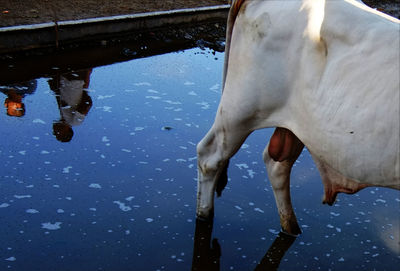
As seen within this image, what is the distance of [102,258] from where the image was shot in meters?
3.89

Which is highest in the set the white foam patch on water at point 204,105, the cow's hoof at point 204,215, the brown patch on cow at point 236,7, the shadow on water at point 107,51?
the shadow on water at point 107,51

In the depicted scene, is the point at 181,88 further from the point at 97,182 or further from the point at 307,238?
the point at 307,238

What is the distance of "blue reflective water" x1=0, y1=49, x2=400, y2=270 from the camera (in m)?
4.02

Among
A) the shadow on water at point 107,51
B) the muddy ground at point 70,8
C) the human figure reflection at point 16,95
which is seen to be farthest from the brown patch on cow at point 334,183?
the muddy ground at point 70,8

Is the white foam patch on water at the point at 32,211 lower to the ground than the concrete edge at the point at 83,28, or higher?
lower

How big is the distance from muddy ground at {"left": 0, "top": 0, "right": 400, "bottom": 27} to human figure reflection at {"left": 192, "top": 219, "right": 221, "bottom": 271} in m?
4.17

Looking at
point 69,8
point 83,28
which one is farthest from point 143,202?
point 69,8

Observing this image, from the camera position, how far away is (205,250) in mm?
4156

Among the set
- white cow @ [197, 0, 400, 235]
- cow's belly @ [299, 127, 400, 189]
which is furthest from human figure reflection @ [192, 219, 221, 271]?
cow's belly @ [299, 127, 400, 189]

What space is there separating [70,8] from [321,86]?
600cm

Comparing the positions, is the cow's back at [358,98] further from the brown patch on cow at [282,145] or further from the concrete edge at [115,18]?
the concrete edge at [115,18]

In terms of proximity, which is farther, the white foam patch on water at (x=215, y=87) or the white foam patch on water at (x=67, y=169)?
the white foam patch on water at (x=215, y=87)

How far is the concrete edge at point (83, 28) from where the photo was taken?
7.20 meters

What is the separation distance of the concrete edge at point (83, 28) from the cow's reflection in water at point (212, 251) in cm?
381
